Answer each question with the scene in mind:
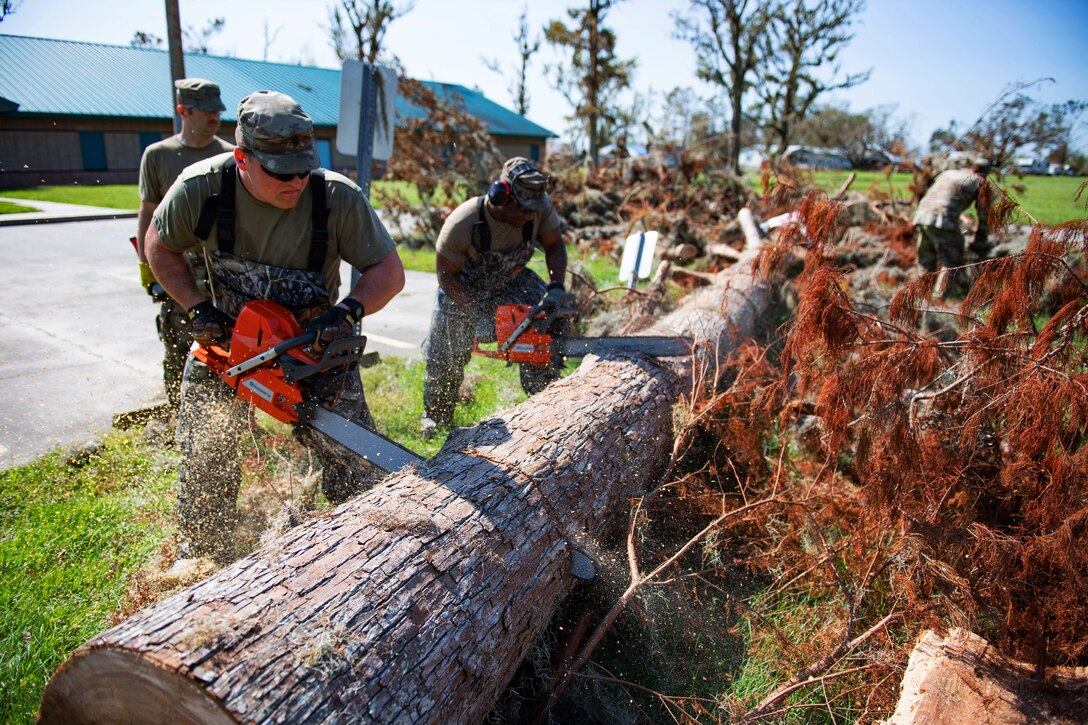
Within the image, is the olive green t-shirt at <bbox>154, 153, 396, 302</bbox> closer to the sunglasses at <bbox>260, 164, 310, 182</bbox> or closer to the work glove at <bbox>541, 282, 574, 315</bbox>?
the sunglasses at <bbox>260, 164, 310, 182</bbox>

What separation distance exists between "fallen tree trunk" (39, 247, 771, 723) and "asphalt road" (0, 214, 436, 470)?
2.72 m

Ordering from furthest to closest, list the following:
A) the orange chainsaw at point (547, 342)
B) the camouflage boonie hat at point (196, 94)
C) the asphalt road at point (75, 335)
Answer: the asphalt road at point (75, 335) < the orange chainsaw at point (547, 342) < the camouflage boonie hat at point (196, 94)

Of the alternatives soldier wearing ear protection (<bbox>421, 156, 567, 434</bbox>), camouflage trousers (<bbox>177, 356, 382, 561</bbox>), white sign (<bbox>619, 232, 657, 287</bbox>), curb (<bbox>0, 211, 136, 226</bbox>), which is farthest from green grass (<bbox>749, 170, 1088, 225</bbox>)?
curb (<bbox>0, 211, 136, 226</bbox>)

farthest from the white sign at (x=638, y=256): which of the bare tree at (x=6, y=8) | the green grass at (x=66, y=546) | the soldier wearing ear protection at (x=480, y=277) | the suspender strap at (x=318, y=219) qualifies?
the bare tree at (x=6, y=8)

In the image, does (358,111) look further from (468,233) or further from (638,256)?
(638,256)

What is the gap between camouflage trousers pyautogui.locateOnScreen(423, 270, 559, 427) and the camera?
174 inches

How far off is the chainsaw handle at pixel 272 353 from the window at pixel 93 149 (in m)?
5.71

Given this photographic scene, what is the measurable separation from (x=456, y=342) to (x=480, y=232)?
77cm

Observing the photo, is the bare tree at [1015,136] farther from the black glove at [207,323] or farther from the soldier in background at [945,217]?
the black glove at [207,323]

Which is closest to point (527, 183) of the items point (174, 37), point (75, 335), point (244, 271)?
point (244, 271)

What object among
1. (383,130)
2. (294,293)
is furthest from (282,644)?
(383,130)

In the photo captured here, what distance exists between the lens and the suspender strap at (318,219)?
281 cm

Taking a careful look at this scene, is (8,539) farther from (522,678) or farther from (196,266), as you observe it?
(522,678)

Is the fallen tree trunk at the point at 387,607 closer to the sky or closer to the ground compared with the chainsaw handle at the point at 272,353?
closer to the ground
